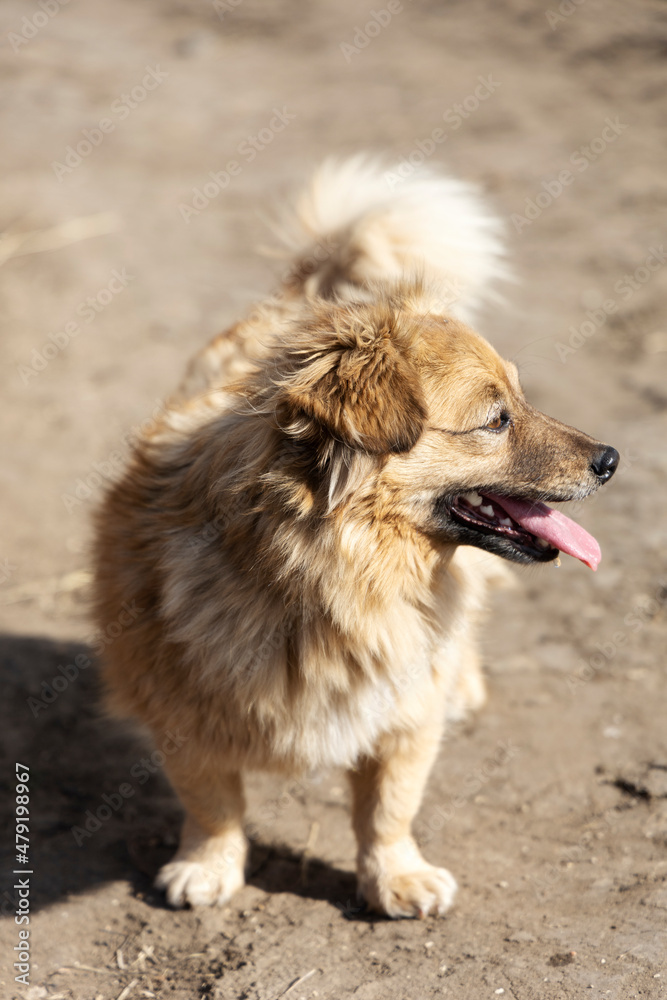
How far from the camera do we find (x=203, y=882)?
3033mm

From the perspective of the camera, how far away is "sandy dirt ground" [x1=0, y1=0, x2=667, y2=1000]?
111 inches

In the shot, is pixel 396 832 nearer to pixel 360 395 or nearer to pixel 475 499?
pixel 475 499

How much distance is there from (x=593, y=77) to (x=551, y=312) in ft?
14.2

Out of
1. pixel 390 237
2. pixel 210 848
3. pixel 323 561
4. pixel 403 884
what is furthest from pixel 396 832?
pixel 390 237

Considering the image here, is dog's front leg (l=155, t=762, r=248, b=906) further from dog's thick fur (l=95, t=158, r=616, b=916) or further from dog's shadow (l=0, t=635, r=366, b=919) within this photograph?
dog's shadow (l=0, t=635, r=366, b=919)

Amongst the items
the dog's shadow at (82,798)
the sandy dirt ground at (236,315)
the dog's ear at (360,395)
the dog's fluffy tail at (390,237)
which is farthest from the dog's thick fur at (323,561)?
the dog's fluffy tail at (390,237)

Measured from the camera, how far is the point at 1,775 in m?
3.66

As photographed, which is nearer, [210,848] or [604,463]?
[604,463]

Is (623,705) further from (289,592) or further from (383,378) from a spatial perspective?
(383,378)

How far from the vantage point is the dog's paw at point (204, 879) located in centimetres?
303

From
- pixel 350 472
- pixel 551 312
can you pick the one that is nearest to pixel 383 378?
pixel 350 472

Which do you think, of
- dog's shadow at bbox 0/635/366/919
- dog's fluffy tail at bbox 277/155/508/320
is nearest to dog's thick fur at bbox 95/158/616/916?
dog's shadow at bbox 0/635/366/919

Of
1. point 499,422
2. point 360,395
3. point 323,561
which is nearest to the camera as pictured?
point 360,395

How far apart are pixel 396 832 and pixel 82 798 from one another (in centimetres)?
137
